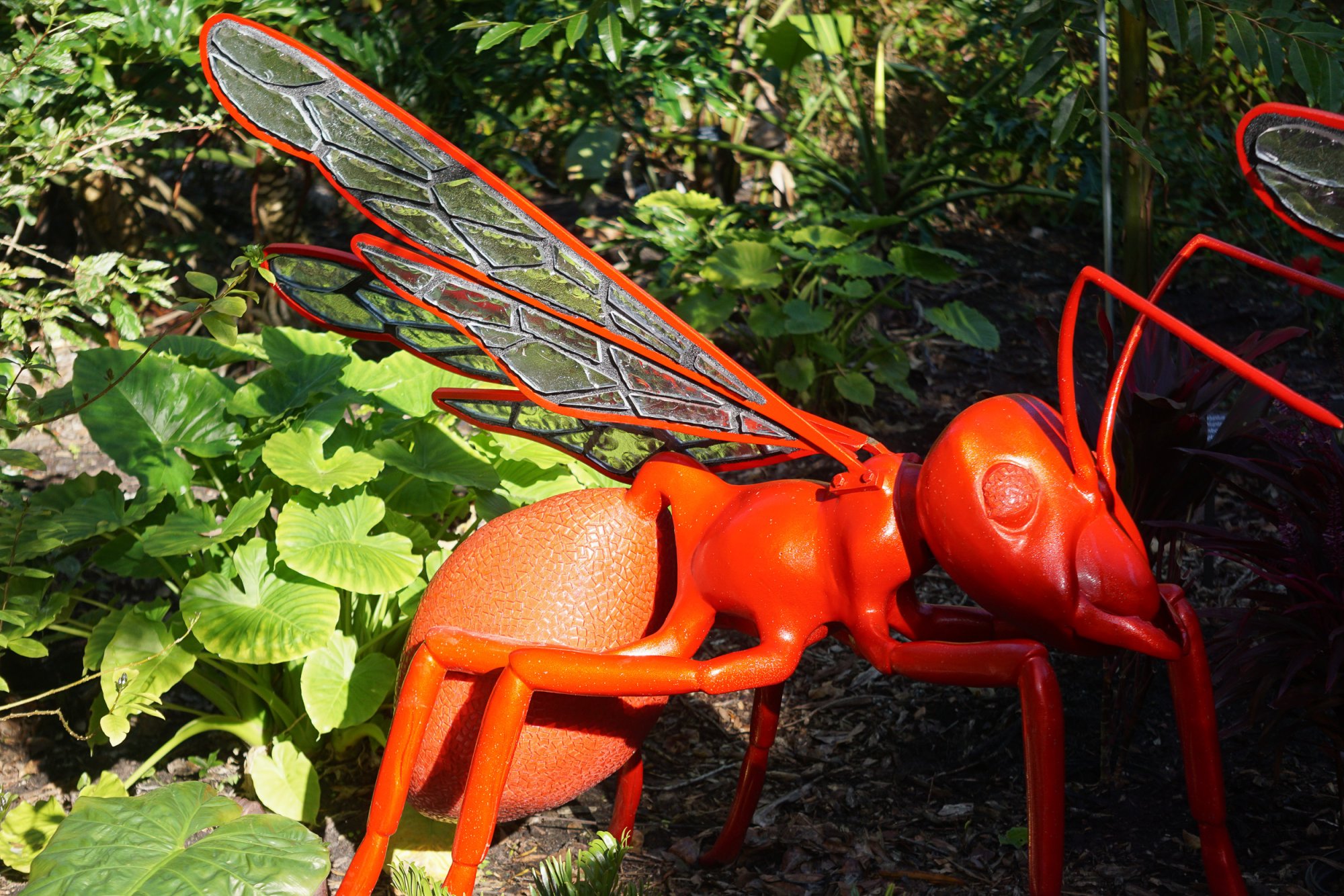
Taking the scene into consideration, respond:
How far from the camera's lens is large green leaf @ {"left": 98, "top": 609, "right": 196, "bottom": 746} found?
95.9 inches

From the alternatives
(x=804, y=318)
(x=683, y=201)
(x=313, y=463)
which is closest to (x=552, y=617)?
A: (x=313, y=463)

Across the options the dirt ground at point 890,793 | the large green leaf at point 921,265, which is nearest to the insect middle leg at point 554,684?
the dirt ground at point 890,793

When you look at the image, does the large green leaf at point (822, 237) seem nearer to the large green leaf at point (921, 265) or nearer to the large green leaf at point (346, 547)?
the large green leaf at point (921, 265)

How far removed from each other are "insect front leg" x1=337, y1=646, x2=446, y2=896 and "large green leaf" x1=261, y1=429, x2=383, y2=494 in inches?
25.8

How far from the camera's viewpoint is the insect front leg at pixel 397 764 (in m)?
→ 1.94

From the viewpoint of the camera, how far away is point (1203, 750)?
1603 millimetres

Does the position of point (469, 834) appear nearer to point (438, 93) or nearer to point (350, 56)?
point (350, 56)

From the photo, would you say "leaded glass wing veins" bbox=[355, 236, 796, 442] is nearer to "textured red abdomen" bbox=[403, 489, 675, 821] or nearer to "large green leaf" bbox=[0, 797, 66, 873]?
"textured red abdomen" bbox=[403, 489, 675, 821]

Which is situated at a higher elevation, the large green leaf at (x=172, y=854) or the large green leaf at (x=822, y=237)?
the large green leaf at (x=822, y=237)

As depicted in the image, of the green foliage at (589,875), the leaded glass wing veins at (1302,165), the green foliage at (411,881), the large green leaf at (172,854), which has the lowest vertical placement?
the green foliage at (411,881)

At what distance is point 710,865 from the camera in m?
2.43

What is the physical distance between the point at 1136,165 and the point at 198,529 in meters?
2.56

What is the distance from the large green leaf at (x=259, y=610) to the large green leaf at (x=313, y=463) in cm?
22

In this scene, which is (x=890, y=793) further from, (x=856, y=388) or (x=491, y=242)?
(x=856, y=388)
